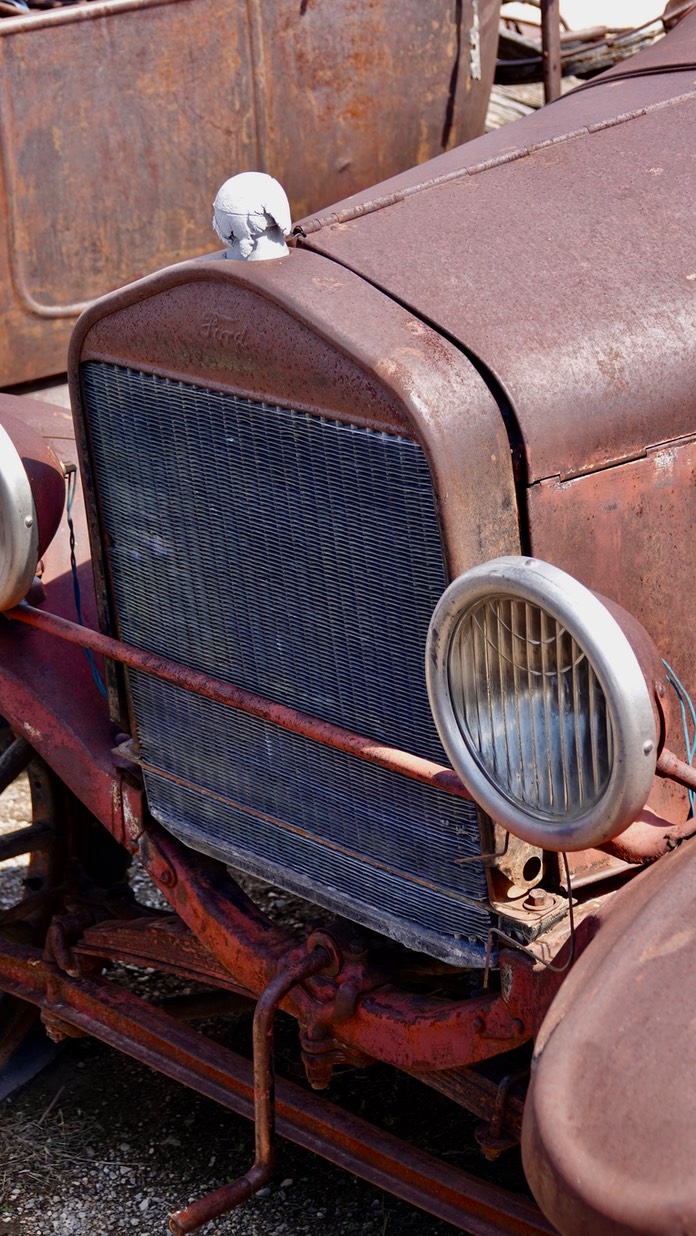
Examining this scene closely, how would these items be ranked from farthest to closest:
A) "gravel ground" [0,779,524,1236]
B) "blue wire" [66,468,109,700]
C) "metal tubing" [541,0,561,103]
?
"metal tubing" [541,0,561,103], "blue wire" [66,468,109,700], "gravel ground" [0,779,524,1236]

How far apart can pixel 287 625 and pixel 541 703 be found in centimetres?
58

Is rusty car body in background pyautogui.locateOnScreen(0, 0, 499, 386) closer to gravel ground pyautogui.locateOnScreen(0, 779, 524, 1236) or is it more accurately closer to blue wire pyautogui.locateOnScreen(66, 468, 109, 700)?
blue wire pyautogui.locateOnScreen(66, 468, 109, 700)

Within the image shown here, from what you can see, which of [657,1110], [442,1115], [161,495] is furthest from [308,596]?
[442,1115]

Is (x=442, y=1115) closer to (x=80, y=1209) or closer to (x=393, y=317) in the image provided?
(x=80, y=1209)

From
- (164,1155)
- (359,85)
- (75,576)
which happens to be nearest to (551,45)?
(359,85)

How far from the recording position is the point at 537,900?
6.39ft

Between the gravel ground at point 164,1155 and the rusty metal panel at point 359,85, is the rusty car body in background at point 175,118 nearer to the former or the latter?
the rusty metal panel at point 359,85

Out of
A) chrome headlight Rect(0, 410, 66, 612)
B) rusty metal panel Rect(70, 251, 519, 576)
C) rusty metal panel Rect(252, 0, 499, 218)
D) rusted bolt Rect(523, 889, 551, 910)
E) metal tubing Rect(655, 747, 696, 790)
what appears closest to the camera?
metal tubing Rect(655, 747, 696, 790)

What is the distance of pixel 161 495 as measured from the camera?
2.30 m

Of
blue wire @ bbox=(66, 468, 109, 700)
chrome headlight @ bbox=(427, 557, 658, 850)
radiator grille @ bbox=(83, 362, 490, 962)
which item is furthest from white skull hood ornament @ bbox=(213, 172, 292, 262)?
→ blue wire @ bbox=(66, 468, 109, 700)

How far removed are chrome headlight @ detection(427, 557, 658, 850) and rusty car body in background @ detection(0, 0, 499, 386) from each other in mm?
1900

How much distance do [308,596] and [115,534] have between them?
0.47 metres

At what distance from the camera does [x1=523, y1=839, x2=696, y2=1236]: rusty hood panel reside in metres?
1.43

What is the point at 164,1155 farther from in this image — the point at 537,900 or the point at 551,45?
the point at 551,45
